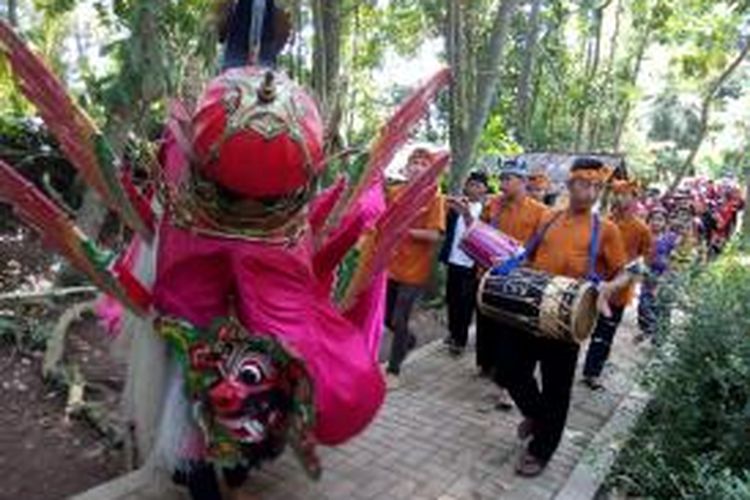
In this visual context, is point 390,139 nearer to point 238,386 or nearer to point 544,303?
point 238,386

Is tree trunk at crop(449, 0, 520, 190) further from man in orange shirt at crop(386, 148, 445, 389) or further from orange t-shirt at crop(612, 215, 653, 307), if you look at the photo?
man in orange shirt at crop(386, 148, 445, 389)

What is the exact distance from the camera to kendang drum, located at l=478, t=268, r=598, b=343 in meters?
5.09

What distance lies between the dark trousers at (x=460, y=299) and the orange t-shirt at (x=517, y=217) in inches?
28.3

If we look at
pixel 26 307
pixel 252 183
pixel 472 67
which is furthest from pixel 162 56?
pixel 472 67

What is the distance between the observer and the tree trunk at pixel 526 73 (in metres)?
15.4

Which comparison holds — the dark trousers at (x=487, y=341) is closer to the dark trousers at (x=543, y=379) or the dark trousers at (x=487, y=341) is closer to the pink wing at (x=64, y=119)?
the dark trousers at (x=543, y=379)

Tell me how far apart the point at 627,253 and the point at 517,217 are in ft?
3.36

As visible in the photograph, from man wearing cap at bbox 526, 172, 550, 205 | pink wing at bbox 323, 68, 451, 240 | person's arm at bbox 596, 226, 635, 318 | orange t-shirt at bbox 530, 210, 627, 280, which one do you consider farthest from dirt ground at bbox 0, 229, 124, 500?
man wearing cap at bbox 526, 172, 550, 205

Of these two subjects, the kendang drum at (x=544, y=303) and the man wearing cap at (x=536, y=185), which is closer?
the kendang drum at (x=544, y=303)

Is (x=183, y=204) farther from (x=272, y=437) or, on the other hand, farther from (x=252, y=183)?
(x=272, y=437)

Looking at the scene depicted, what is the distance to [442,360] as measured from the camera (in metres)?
8.01

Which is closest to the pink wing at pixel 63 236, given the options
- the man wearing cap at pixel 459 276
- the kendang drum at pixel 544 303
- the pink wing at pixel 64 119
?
the pink wing at pixel 64 119

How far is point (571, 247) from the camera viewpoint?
555 cm

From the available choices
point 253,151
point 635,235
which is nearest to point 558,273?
point 253,151
